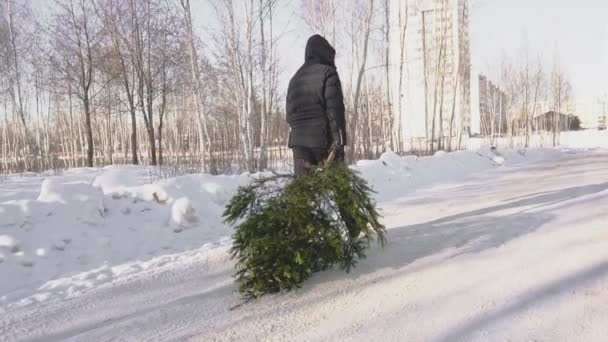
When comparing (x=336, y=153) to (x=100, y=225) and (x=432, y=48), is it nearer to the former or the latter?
(x=100, y=225)

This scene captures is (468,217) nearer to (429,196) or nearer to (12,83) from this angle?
(429,196)

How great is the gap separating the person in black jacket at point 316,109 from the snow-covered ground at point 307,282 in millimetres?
959

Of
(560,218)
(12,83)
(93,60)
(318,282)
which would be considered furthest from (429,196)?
(12,83)

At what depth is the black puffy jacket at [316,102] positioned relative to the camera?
10.2 ft

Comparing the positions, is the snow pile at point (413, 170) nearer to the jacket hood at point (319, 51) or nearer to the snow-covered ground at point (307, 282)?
the snow-covered ground at point (307, 282)

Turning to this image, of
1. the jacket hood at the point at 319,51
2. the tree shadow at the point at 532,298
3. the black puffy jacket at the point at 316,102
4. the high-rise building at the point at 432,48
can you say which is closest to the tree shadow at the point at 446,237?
the tree shadow at the point at 532,298

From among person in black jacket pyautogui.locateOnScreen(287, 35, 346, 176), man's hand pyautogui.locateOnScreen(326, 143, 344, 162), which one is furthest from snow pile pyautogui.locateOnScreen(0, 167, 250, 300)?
man's hand pyautogui.locateOnScreen(326, 143, 344, 162)

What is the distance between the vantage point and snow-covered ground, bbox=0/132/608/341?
6.78 feet

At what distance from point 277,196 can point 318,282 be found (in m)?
0.65

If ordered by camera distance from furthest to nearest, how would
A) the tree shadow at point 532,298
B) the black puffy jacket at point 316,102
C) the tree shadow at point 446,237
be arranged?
the black puffy jacket at point 316,102, the tree shadow at point 446,237, the tree shadow at point 532,298

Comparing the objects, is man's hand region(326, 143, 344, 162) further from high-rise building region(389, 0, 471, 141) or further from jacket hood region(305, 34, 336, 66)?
high-rise building region(389, 0, 471, 141)

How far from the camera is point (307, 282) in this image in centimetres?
270

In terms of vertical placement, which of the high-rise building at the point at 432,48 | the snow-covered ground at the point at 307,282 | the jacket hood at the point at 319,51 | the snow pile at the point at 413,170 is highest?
the high-rise building at the point at 432,48

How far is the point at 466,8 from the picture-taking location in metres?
18.0
